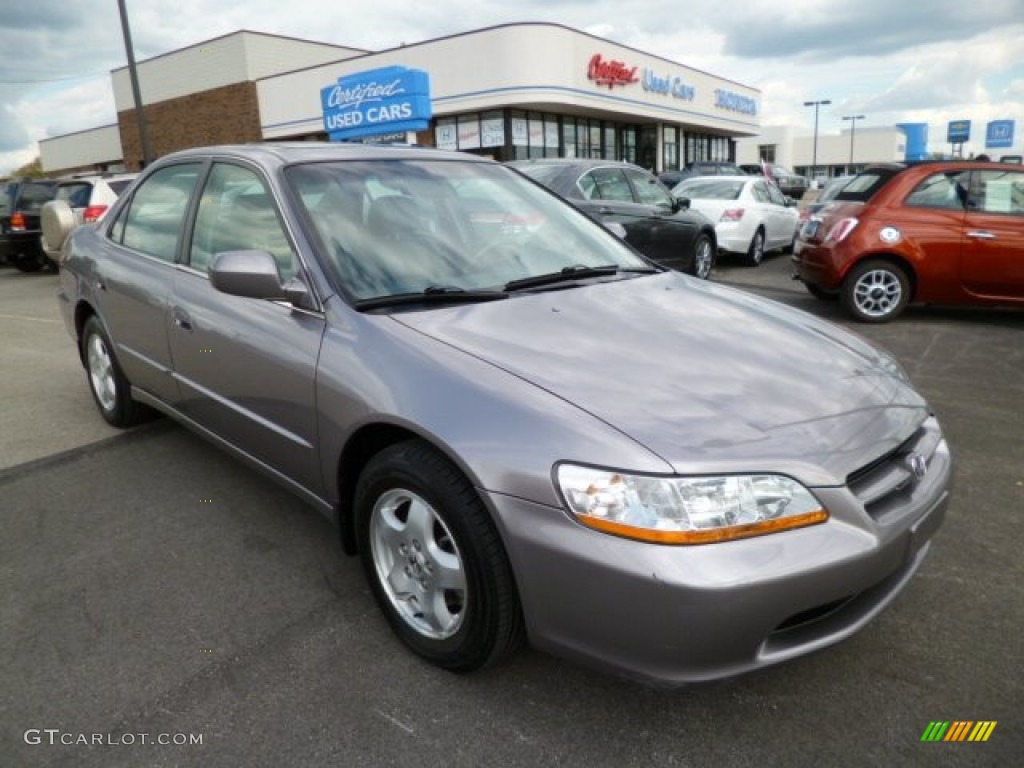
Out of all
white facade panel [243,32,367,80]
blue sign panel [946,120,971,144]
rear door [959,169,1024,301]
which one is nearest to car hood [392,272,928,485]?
rear door [959,169,1024,301]

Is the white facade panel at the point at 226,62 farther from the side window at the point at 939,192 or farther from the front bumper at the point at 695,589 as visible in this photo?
the front bumper at the point at 695,589

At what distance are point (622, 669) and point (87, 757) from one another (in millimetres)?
1469

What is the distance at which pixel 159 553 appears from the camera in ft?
10.3

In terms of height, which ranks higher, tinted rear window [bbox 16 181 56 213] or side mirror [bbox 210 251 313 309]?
tinted rear window [bbox 16 181 56 213]

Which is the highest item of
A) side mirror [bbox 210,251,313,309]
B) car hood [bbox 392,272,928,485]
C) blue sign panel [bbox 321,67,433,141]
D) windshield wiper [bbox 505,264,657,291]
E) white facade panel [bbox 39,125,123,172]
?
white facade panel [bbox 39,125,123,172]

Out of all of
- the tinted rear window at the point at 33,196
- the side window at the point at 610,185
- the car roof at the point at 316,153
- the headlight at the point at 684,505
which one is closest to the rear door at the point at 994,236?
the side window at the point at 610,185

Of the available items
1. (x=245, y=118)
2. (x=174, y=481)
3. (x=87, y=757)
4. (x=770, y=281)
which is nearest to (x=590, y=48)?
(x=245, y=118)

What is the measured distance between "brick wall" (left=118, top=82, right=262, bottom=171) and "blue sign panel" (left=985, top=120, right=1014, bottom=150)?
243 ft

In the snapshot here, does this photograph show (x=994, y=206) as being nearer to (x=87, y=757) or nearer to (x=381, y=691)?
(x=381, y=691)

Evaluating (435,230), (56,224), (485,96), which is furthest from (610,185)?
(485,96)

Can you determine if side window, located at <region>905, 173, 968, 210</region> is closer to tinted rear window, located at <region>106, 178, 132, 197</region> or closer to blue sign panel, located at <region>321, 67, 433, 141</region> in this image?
tinted rear window, located at <region>106, 178, 132, 197</region>

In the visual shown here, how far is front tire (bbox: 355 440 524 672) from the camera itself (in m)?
2.05

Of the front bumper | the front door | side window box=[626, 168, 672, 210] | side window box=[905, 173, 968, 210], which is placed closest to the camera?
the front bumper

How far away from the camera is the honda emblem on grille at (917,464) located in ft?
7.25
